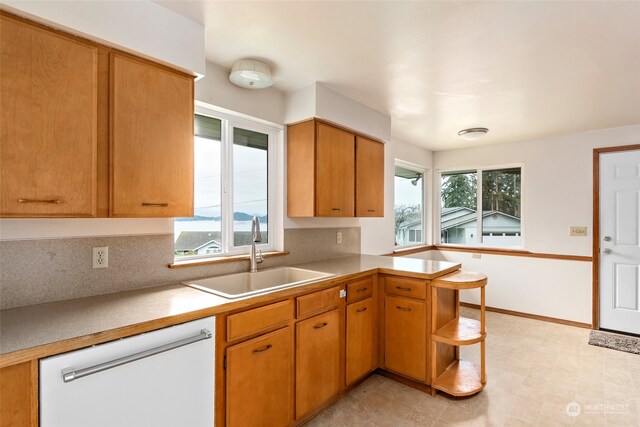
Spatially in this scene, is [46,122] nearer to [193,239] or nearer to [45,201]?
[45,201]

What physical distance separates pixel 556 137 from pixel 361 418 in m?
3.97

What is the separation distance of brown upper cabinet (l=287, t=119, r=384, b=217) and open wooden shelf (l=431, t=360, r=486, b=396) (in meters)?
1.50

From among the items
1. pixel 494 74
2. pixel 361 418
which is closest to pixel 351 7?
pixel 494 74

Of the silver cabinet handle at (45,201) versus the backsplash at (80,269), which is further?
the backsplash at (80,269)

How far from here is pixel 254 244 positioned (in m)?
2.30

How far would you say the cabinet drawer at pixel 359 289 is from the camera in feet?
7.61

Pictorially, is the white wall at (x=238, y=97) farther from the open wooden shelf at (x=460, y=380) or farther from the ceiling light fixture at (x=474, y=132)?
the open wooden shelf at (x=460, y=380)

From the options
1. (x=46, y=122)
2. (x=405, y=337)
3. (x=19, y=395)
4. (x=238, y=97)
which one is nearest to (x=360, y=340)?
(x=405, y=337)

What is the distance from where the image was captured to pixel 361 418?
2072mm

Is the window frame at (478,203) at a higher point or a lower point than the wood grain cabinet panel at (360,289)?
higher

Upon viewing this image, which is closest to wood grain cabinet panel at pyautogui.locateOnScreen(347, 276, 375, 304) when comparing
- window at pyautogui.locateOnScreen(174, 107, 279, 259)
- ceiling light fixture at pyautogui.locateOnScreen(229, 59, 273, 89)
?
window at pyautogui.locateOnScreen(174, 107, 279, 259)

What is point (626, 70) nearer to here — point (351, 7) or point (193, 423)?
point (351, 7)

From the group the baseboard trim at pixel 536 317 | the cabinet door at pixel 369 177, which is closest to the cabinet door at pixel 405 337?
the cabinet door at pixel 369 177

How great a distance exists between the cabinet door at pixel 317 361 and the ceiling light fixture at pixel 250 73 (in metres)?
1.65
